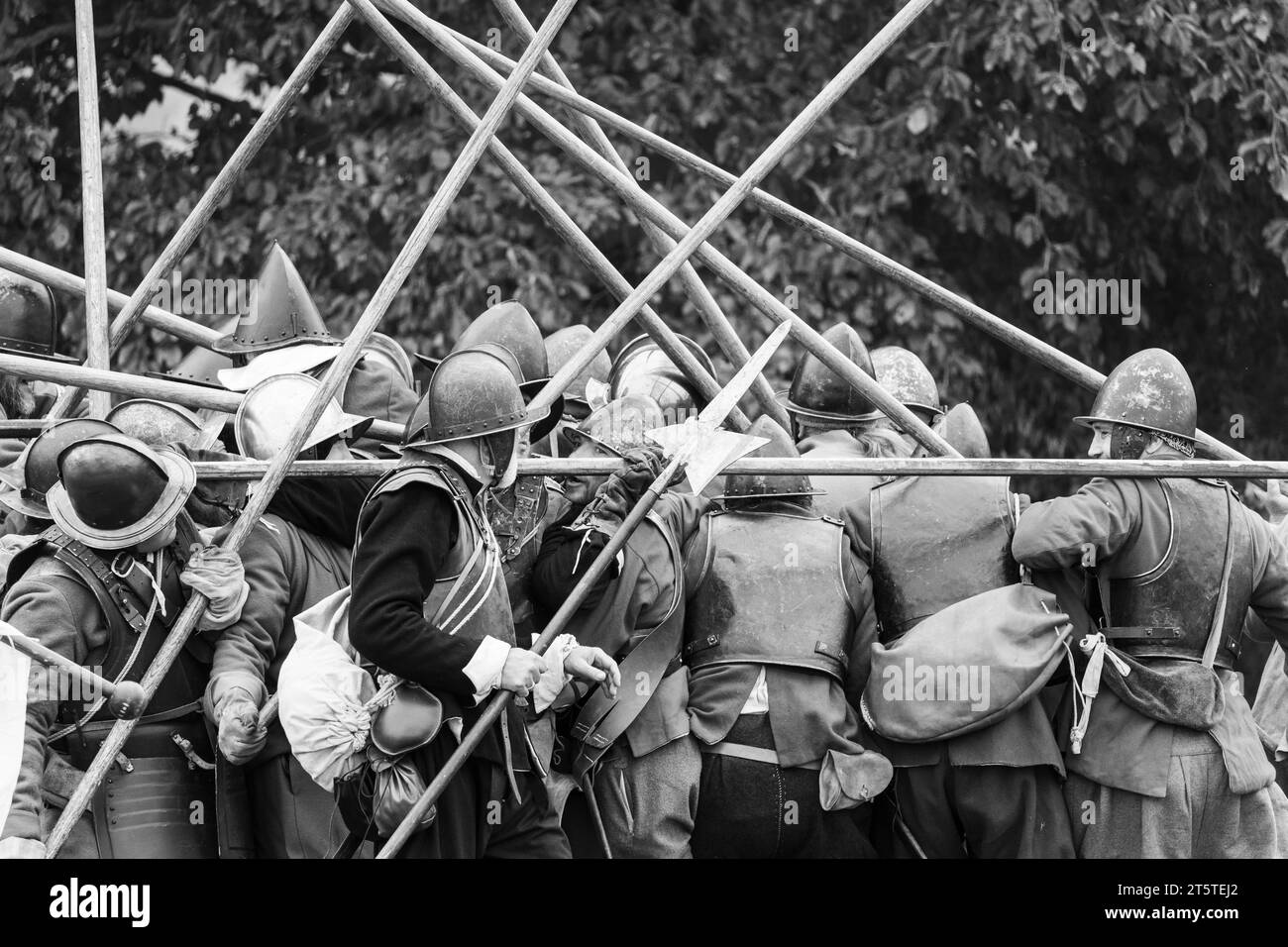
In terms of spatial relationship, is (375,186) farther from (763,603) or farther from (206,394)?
(763,603)

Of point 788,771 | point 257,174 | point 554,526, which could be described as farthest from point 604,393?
point 257,174

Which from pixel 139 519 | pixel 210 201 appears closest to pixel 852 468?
pixel 139 519

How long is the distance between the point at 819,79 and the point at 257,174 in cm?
319

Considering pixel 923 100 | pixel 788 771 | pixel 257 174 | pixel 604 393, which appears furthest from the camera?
pixel 257 174

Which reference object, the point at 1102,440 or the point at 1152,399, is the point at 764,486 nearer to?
the point at 1102,440

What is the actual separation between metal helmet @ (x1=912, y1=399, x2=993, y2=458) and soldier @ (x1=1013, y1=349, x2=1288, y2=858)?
879mm

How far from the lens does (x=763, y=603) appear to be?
18.1 feet

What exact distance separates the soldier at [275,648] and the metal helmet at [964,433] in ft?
6.70

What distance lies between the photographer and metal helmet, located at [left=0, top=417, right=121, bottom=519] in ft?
17.3

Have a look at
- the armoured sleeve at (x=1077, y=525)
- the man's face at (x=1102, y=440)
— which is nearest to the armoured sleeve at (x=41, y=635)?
the armoured sleeve at (x=1077, y=525)

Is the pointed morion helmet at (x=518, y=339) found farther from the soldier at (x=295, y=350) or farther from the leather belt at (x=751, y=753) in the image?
the leather belt at (x=751, y=753)
